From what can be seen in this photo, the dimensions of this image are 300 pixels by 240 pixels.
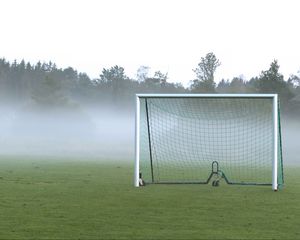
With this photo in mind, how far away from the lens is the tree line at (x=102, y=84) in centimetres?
4919

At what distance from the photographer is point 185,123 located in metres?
29.2

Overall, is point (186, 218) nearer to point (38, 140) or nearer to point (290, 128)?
point (290, 128)

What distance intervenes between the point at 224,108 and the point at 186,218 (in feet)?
62.2

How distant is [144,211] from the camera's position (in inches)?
371

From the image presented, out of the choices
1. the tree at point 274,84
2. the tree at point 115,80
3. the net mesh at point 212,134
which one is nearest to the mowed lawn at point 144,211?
the net mesh at point 212,134

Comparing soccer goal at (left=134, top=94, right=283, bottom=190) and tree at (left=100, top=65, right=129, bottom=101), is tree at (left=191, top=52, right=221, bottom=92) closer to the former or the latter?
tree at (left=100, top=65, right=129, bottom=101)

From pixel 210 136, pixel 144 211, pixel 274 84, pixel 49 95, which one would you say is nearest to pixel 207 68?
pixel 274 84

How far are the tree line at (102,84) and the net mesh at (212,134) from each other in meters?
13.1

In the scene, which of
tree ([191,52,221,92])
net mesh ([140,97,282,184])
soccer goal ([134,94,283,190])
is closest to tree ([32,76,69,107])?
tree ([191,52,221,92])

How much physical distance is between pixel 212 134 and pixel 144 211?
21.4 metres

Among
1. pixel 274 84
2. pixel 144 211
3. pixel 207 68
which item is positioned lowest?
pixel 144 211

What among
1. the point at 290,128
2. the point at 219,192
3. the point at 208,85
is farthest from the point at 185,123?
the point at 208,85

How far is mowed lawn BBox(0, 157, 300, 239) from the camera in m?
7.49

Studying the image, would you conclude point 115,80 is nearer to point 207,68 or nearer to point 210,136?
point 207,68
